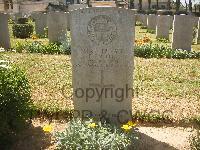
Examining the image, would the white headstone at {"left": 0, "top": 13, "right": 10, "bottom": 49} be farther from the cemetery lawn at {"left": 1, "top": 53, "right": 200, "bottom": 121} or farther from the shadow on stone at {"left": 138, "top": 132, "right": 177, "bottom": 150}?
the shadow on stone at {"left": 138, "top": 132, "right": 177, "bottom": 150}

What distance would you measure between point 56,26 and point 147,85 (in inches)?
302

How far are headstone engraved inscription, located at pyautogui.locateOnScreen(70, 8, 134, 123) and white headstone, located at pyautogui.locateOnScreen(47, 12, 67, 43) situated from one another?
9.70 meters

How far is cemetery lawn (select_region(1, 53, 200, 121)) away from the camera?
713cm

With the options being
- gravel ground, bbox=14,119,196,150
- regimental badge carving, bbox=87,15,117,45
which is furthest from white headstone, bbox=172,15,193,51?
regimental badge carving, bbox=87,15,117,45

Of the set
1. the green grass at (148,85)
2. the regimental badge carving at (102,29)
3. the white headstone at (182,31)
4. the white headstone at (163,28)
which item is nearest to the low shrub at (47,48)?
the green grass at (148,85)

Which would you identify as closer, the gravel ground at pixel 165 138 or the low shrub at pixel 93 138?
the low shrub at pixel 93 138

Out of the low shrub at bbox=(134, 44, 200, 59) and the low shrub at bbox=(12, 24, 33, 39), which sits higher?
the low shrub at bbox=(12, 24, 33, 39)

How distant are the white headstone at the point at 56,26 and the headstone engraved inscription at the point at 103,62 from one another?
382 inches

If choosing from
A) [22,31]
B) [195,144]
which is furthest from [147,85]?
[22,31]

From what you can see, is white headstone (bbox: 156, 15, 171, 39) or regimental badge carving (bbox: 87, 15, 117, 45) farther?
white headstone (bbox: 156, 15, 171, 39)

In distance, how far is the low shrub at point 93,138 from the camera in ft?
15.5

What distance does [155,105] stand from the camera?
739 centimetres

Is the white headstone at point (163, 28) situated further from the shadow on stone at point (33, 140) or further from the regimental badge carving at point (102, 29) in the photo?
the shadow on stone at point (33, 140)

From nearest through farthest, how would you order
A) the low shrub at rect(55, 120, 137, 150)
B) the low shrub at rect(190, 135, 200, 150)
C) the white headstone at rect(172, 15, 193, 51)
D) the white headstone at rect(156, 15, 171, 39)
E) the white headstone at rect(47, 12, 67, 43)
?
the low shrub at rect(55, 120, 137, 150) < the low shrub at rect(190, 135, 200, 150) < the white headstone at rect(172, 15, 193, 51) < the white headstone at rect(47, 12, 67, 43) < the white headstone at rect(156, 15, 171, 39)
